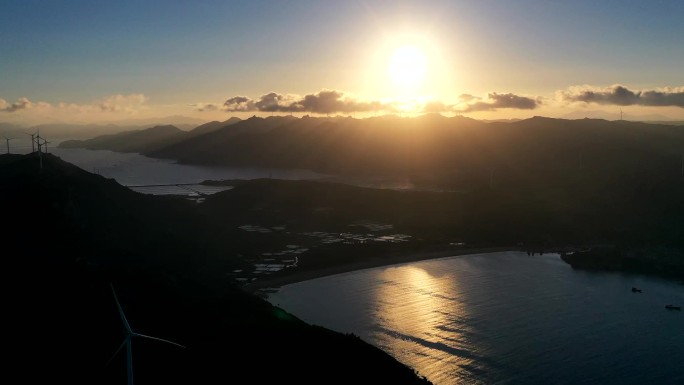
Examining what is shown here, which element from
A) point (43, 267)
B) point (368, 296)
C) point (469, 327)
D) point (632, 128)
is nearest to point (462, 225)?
point (368, 296)

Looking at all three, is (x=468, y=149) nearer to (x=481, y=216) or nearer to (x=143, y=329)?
(x=481, y=216)

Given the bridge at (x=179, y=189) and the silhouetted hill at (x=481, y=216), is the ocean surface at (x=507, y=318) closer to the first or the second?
the silhouetted hill at (x=481, y=216)

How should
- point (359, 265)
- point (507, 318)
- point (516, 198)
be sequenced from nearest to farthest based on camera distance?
point (507, 318)
point (359, 265)
point (516, 198)

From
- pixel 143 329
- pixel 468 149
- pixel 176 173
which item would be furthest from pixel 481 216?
pixel 176 173

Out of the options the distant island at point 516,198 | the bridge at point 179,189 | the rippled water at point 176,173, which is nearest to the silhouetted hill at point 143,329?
the distant island at point 516,198

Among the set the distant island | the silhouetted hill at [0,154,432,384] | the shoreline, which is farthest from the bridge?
the silhouetted hill at [0,154,432,384]

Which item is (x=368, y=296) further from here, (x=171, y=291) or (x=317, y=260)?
(x=171, y=291)
